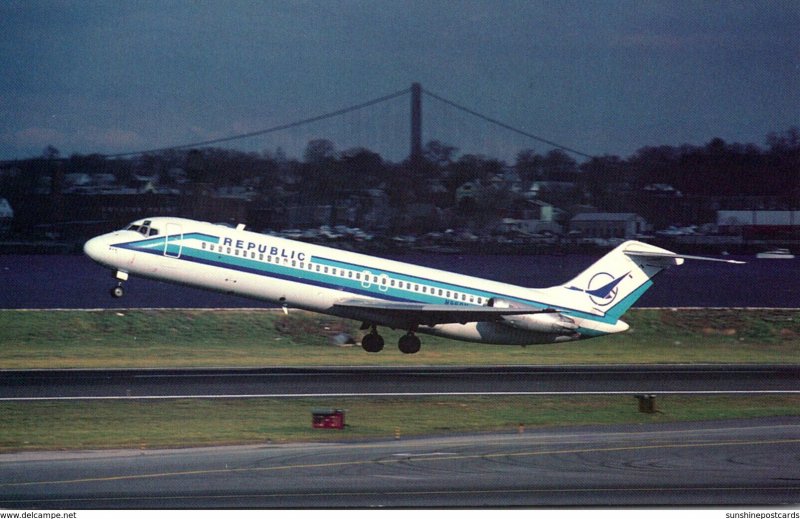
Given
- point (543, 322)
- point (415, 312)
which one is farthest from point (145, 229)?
point (543, 322)

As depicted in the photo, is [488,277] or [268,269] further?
[488,277]

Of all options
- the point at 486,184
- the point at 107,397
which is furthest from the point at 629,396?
the point at 486,184

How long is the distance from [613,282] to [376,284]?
28.9ft

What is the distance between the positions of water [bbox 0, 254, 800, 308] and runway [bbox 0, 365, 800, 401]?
1403 cm

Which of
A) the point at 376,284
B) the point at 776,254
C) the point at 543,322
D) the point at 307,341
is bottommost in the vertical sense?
the point at 307,341

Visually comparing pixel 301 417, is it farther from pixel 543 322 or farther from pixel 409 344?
pixel 543 322

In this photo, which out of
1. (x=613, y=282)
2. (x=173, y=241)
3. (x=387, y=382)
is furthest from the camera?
(x=613, y=282)

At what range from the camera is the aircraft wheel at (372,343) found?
37781 mm

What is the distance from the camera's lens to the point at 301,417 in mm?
24219

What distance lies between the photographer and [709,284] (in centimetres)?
5409

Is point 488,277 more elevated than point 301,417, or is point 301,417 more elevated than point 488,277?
point 488,277

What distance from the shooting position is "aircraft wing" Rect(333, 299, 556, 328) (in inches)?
1409

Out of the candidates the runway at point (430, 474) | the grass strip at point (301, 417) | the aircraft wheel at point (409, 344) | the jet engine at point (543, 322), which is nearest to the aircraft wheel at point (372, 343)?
the aircraft wheel at point (409, 344)

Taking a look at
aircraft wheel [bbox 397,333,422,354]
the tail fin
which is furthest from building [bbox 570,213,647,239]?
aircraft wheel [bbox 397,333,422,354]
